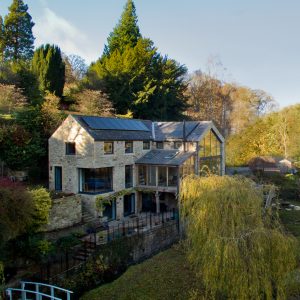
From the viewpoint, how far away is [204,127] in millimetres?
26469

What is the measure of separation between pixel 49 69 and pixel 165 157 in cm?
1840

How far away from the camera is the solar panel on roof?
22.5 metres

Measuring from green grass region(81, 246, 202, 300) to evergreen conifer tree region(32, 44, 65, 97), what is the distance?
78.5 feet

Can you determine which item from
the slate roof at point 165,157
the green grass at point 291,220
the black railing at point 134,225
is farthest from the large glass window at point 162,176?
the green grass at point 291,220

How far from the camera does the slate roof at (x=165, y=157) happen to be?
23953mm

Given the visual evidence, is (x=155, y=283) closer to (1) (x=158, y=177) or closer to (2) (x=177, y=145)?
(1) (x=158, y=177)

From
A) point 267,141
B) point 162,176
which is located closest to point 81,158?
point 162,176

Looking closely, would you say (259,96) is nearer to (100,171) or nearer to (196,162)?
(196,162)

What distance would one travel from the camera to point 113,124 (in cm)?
2414

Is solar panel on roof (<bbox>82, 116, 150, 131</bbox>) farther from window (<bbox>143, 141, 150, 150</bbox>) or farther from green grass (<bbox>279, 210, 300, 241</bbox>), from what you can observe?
green grass (<bbox>279, 210, 300, 241</bbox>)

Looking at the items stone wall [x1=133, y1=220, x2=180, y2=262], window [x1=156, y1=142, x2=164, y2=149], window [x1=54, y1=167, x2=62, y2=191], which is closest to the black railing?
stone wall [x1=133, y1=220, x2=180, y2=262]

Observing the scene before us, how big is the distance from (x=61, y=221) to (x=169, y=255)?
250 inches

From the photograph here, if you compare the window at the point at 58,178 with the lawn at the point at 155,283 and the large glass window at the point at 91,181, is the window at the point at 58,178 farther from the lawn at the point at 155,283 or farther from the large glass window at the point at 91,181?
the lawn at the point at 155,283

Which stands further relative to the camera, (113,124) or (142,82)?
(142,82)
